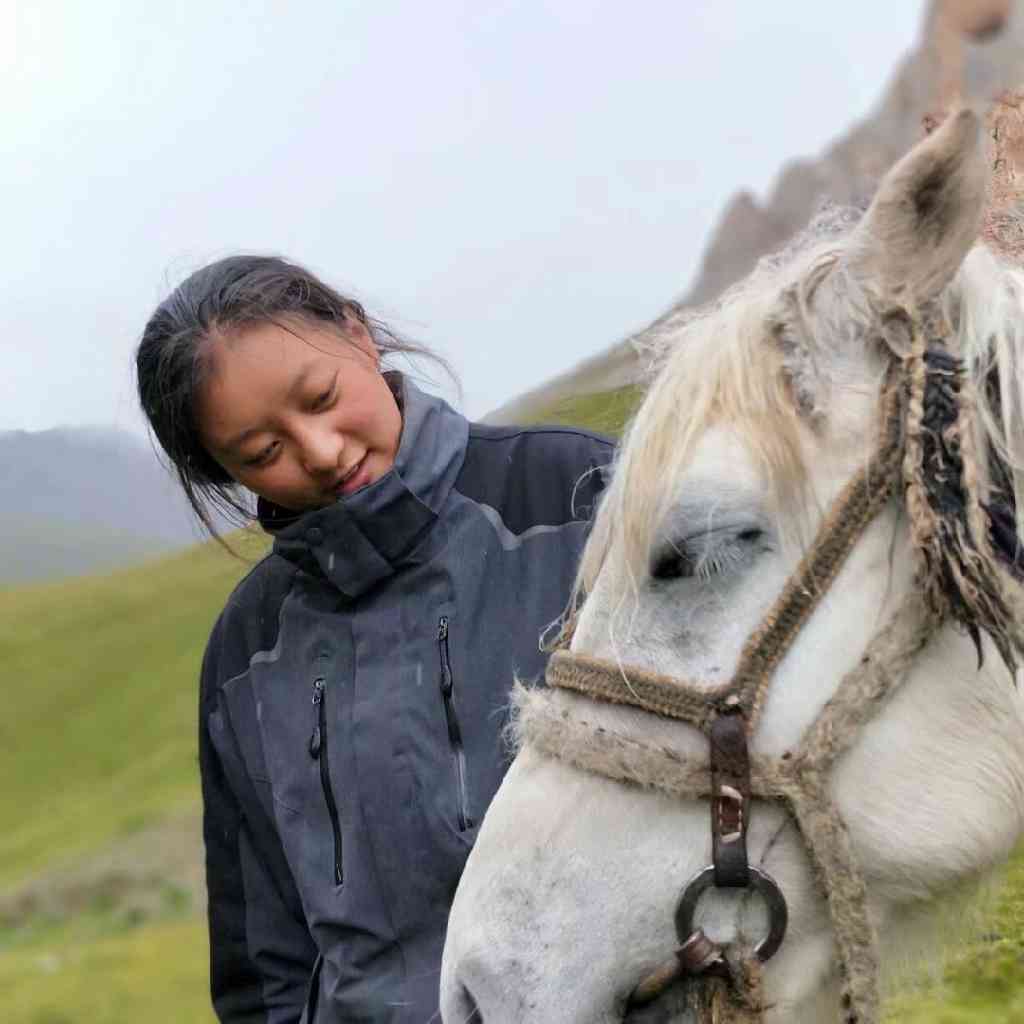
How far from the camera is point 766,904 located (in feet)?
6.39

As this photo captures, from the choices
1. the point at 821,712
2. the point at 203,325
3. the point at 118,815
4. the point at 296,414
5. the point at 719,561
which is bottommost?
the point at 118,815

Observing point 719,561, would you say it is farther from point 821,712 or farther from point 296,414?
point 296,414

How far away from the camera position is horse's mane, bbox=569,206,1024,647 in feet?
6.47

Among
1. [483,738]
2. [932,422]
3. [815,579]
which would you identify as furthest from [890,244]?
[483,738]

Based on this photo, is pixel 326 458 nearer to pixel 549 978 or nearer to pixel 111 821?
pixel 549 978

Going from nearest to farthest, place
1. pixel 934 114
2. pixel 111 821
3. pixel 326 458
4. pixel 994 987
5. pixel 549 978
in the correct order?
1. pixel 549 978
2. pixel 934 114
3. pixel 326 458
4. pixel 994 987
5. pixel 111 821

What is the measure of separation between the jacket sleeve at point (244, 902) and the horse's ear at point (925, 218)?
184cm

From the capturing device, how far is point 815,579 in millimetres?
1958

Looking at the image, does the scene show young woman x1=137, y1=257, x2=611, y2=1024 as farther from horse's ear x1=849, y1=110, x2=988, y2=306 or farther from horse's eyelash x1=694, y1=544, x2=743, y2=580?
horse's ear x1=849, y1=110, x2=988, y2=306

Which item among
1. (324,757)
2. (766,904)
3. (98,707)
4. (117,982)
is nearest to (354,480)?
(324,757)

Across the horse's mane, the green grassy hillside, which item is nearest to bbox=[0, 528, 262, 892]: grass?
the green grassy hillside

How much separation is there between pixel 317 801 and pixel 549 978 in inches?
36.8

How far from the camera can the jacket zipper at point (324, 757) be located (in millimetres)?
2639

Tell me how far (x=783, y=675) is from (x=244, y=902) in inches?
68.0
